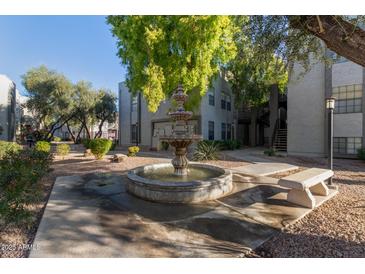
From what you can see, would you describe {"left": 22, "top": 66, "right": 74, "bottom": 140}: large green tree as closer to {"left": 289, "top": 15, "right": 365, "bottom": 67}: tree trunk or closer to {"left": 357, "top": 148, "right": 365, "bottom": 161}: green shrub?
{"left": 289, "top": 15, "right": 365, "bottom": 67}: tree trunk

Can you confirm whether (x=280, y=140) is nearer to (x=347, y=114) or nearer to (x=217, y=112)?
(x=347, y=114)

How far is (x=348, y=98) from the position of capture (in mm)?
13297

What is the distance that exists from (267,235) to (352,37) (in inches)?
153

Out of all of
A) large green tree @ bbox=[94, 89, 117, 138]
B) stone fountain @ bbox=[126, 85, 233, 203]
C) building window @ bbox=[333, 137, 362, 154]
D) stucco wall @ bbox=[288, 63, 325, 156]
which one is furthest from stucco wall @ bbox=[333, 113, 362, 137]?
large green tree @ bbox=[94, 89, 117, 138]

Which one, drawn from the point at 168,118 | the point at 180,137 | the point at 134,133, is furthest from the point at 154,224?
the point at 134,133

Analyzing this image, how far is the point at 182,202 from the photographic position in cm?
481

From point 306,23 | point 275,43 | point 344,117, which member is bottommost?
point 344,117

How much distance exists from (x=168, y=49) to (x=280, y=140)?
13.2m

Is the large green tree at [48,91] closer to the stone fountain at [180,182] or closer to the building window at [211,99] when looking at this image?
the building window at [211,99]

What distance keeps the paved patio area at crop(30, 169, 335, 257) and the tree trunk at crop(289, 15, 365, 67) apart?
328 centimetres

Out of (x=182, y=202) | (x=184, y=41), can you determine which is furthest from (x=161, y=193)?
(x=184, y=41)

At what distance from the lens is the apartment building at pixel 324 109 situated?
1298 centimetres

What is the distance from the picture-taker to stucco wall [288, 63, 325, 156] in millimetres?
14141

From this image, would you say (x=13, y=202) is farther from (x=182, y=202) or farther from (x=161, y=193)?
(x=182, y=202)
